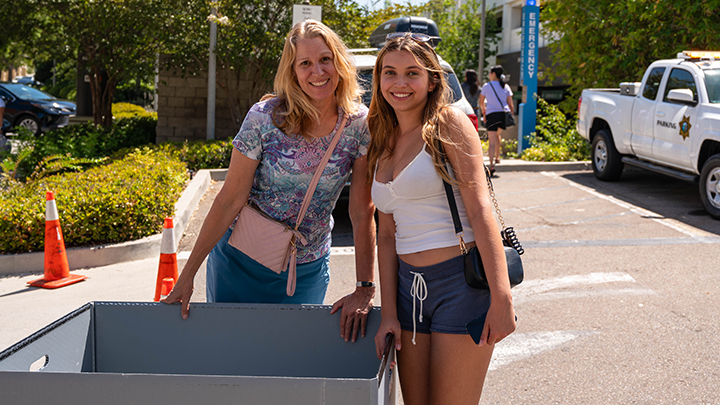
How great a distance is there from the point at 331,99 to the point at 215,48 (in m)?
11.1

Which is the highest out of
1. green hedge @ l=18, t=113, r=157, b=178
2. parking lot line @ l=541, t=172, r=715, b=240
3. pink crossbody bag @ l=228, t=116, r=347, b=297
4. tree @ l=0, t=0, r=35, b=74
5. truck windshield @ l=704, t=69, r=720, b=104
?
tree @ l=0, t=0, r=35, b=74

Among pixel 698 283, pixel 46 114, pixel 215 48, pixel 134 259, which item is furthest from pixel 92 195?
pixel 46 114

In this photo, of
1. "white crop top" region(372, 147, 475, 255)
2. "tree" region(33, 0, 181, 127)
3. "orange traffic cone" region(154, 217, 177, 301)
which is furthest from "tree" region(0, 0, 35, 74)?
"white crop top" region(372, 147, 475, 255)

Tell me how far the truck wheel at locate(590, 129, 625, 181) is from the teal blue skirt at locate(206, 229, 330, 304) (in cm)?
908

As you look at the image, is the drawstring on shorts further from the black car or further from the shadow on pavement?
the black car

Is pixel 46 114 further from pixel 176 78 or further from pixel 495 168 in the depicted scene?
pixel 495 168

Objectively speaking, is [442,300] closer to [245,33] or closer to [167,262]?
[167,262]

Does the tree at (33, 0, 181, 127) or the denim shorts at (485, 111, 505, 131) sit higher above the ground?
the tree at (33, 0, 181, 127)

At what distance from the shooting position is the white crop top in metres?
2.30

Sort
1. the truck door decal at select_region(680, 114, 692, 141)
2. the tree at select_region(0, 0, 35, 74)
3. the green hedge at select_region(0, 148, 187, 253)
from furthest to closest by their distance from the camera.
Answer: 1. the tree at select_region(0, 0, 35, 74)
2. the truck door decal at select_region(680, 114, 692, 141)
3. the green hedge at select_region(0, 148, 187, 253)

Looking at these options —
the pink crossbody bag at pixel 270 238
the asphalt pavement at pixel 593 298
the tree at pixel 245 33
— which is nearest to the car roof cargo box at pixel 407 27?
the tree at pixel 245 33

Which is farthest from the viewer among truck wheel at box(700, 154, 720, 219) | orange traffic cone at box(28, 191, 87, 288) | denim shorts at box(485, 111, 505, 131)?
denim shorts at box(485, 111, 505, 131)

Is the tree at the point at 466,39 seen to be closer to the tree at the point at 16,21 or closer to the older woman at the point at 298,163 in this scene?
the tree at the point at 16,21

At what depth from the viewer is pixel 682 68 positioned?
9266 millimetres
